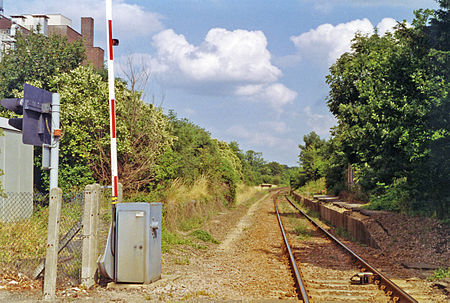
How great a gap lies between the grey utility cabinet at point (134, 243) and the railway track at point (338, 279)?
2.74 metres

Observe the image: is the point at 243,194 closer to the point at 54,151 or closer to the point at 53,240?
the point at 54,151

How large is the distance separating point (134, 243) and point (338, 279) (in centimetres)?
429

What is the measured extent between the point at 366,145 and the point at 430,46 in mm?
3268

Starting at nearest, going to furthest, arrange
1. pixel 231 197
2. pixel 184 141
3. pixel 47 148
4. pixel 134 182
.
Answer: pixel 47 148 < pixel 134 182 < pixel 184 141 < pixel 231 197

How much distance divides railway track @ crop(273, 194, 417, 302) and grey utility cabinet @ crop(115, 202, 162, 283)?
2745 mm

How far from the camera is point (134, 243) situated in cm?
800

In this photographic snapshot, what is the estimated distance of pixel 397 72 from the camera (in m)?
11.9

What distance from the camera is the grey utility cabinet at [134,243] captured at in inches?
314

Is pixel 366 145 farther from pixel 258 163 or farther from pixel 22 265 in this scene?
pixel 258 163

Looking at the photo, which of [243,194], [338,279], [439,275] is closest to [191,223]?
[338,279]

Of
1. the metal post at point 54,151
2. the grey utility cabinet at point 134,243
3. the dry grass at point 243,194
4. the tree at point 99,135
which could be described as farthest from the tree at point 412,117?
the dry grass at point 243,194

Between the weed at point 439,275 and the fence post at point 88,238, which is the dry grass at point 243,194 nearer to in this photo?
the weed at point 439,275

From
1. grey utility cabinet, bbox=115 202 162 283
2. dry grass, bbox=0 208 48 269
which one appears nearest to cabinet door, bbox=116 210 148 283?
grey utility cabinet, bbox=115 202 162 283

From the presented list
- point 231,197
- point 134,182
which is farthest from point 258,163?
point 134,182
